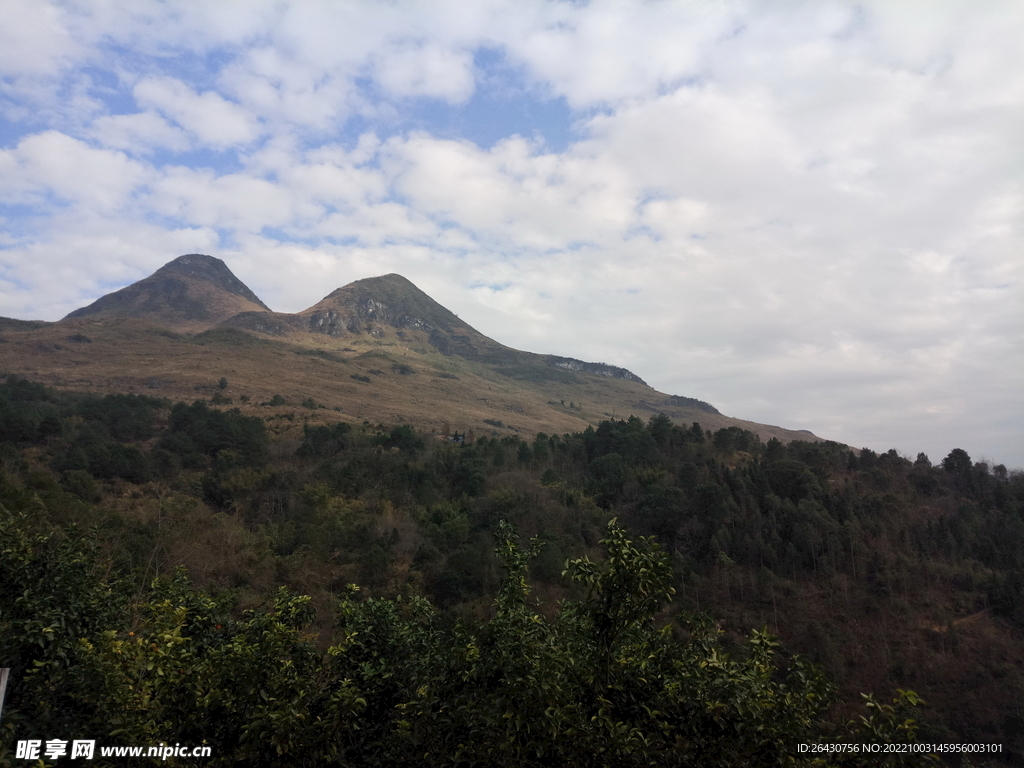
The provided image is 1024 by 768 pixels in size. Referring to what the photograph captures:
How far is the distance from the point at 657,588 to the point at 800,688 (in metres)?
2.38

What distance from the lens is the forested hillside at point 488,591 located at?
6.77 metres

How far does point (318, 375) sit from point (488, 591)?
88.0m

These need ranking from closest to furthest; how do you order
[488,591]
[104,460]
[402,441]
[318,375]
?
[488,591] → [104,460] → [402,441] → [318,375]

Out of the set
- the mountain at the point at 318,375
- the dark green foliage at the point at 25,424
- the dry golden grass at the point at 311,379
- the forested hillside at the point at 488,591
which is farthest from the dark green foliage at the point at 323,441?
the dark green foliage at the point at 25,424

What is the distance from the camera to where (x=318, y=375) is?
119m

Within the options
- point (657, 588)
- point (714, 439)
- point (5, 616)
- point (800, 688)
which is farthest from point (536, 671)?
point (714, 439)

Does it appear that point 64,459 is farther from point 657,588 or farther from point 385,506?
point 657,588

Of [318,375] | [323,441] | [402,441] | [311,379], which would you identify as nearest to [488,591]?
[402,441]

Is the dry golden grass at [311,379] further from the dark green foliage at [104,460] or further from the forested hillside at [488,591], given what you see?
the dark green foliage at [104,460]

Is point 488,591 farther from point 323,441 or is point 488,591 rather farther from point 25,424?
point 25,424

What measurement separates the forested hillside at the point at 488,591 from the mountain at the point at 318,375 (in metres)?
18.9

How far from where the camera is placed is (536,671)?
6.58m

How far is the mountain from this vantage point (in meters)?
94.4

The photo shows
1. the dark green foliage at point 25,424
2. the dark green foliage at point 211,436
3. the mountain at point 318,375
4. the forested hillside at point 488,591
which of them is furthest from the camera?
the mountain at point 318,375
